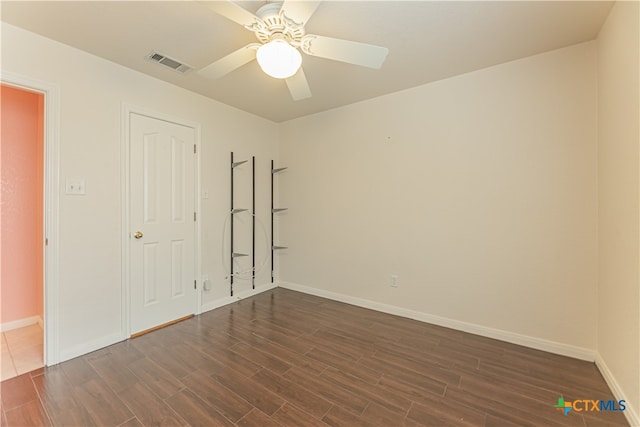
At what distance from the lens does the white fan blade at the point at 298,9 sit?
1383 millimetres

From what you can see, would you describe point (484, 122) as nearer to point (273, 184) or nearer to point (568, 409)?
point (568, 409)

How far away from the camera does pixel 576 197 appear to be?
2236mm

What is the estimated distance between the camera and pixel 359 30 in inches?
80.3

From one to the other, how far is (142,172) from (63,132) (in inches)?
25.7

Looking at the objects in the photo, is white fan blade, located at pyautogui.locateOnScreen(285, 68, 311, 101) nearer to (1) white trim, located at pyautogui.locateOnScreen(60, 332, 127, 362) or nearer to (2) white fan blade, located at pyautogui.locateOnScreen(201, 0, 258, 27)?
(2) white fan blade, located at pyautogui.locateOnScreen(201, 0, 258, 27)

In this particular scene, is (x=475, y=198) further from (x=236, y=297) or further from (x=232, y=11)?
(x=236, y=297)

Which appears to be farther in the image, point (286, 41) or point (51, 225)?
point (51, 225)

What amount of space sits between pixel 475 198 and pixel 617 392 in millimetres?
1649

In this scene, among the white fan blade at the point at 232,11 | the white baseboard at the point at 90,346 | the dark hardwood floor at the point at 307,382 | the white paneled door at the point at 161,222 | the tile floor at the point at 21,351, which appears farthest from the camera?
the white paneled door at the point at 161,222

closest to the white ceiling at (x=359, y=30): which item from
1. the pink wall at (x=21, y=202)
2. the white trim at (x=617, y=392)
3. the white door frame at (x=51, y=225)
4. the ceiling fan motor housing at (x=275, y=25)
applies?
the ceiling fan motor housing at (x=275, y=25)

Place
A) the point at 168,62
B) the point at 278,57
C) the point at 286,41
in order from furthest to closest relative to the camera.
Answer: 1. the point at 168,62
2. the point at 286,41
3. the point at 278,57

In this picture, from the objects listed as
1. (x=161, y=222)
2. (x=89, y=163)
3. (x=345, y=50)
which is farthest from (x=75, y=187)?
(x=345, y=50)

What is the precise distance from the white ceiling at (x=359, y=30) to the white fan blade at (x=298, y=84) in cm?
38

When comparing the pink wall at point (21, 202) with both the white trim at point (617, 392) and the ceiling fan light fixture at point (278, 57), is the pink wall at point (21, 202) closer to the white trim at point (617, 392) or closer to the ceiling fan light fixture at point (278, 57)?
the ceiling fan light fixture at point (278, 57)
